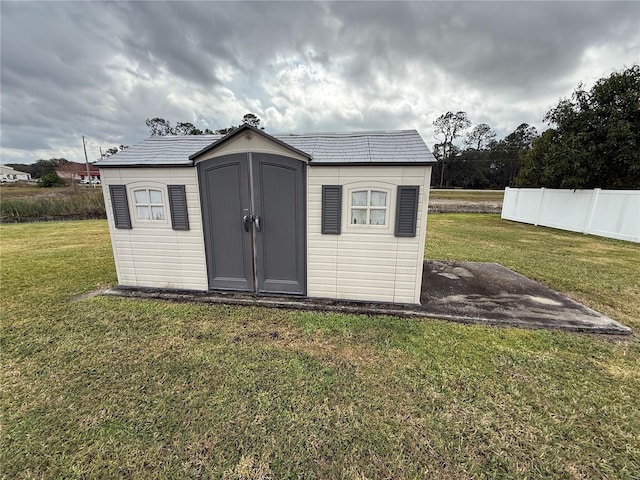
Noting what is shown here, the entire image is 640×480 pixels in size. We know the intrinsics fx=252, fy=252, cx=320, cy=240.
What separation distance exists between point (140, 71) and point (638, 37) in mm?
19360

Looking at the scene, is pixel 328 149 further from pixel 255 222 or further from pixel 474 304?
pixel 474 304

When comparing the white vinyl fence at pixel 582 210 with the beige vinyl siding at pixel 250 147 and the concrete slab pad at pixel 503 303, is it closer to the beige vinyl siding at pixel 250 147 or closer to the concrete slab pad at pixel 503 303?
the concrete slab pad at pixel 503 303

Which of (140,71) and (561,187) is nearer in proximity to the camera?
(140,71)

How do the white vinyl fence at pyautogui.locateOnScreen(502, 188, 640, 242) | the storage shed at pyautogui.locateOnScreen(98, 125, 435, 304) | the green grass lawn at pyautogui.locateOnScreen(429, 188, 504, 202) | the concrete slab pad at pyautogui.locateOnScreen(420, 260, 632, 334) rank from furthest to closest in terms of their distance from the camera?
1. the green grass lawn at pyautogui.locateOnScreen(429, 188, 504, 202)
2. the white vinyl fence at pyautogui.locateOnScreen(502, 188, 640, 242)
3. the storage shed at pyautogui.locateOnScreen(98, 125, 435, 304)
4. the concrete slab pad at pyautogui.locateOnScreen(420, 260, 632, 334)

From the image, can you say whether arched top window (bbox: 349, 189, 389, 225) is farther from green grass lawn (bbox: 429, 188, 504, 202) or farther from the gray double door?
green grass lawn (bbox: 429, 188, 504, 202)


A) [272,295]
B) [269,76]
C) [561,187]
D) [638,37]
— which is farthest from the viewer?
[561,187]

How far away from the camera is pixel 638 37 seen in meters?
8.66

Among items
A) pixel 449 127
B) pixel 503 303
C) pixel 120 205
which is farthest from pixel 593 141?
pixel 449 127

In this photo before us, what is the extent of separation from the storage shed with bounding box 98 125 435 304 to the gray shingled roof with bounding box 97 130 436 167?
19mm

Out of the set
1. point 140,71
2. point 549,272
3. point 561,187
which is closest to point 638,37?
point 561,187

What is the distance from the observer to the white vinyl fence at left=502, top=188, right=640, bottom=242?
30.0 ft

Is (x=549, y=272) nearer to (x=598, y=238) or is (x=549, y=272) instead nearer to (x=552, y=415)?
(x=552, y=415)

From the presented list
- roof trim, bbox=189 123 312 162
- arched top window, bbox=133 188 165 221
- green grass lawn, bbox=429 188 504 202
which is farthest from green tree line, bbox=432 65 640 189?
arched top window, bbox=133 188 165 221

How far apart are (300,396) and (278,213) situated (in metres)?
2.62
